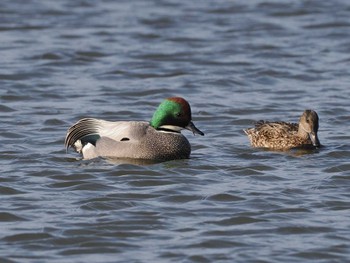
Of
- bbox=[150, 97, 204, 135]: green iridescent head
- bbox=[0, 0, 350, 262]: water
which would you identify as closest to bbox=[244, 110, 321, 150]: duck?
bbox=[0, 0, 350, 262]: water

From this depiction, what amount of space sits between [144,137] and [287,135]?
1.63 meters

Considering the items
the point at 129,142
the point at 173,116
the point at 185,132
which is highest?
the point at 173,116

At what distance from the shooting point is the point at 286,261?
830 centimetres

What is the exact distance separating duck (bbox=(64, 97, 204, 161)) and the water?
7.1 inches

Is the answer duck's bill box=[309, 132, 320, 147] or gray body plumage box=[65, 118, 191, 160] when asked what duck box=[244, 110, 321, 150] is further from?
gray body plumage box=[65, 118, 191, 160]

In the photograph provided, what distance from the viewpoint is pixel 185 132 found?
1306cm

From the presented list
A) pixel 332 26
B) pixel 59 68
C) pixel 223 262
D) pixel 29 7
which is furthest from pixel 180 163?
pixel 29 7

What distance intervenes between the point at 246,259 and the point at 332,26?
11175 mm

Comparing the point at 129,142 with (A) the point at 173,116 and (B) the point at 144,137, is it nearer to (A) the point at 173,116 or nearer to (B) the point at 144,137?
(B) the point at 144,137

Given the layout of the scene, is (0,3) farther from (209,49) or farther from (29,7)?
(209,49)

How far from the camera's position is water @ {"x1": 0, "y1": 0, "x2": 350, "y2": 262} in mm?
8812

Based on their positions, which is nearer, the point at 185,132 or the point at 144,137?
the point at 144,137

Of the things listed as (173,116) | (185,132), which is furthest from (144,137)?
(185,132)

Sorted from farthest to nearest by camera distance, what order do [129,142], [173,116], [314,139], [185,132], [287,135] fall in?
[185,132] → [287,135] → [314,139] → [173,116] → [129,142]
